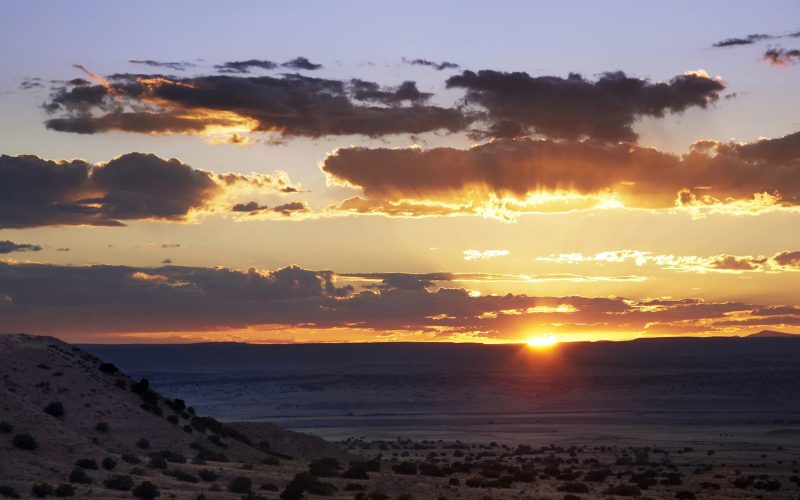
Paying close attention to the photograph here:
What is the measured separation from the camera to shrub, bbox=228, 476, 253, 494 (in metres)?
35.0

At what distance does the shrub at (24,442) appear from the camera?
3712 cm

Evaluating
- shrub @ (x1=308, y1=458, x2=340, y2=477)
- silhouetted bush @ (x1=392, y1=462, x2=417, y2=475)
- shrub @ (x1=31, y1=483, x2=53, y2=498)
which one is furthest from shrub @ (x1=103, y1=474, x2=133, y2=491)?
silhouetted bush @ (x1=392, y1=462, x2=417, y2=475)

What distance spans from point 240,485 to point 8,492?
27.6 ft

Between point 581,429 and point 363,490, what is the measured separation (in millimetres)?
66414

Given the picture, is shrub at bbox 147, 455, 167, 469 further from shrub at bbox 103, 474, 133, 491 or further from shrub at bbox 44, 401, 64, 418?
shrub at bbox 44, 401, 64, 418

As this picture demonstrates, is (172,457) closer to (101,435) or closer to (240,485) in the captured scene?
(101,435)

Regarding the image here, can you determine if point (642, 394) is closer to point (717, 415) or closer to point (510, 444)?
point (717, 415)

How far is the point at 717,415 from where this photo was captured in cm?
11669

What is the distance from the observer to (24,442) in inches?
1465

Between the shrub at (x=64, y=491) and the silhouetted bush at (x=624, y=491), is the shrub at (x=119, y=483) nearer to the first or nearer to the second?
the shrub at (x=64, y=491)

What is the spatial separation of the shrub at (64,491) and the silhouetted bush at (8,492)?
1.18 m

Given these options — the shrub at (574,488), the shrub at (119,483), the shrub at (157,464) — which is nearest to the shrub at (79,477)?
the shrub at (119,483)

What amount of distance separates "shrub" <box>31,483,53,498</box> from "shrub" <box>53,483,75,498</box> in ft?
0.67

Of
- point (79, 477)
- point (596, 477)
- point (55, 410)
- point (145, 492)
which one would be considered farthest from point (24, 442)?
point (596, 477)
